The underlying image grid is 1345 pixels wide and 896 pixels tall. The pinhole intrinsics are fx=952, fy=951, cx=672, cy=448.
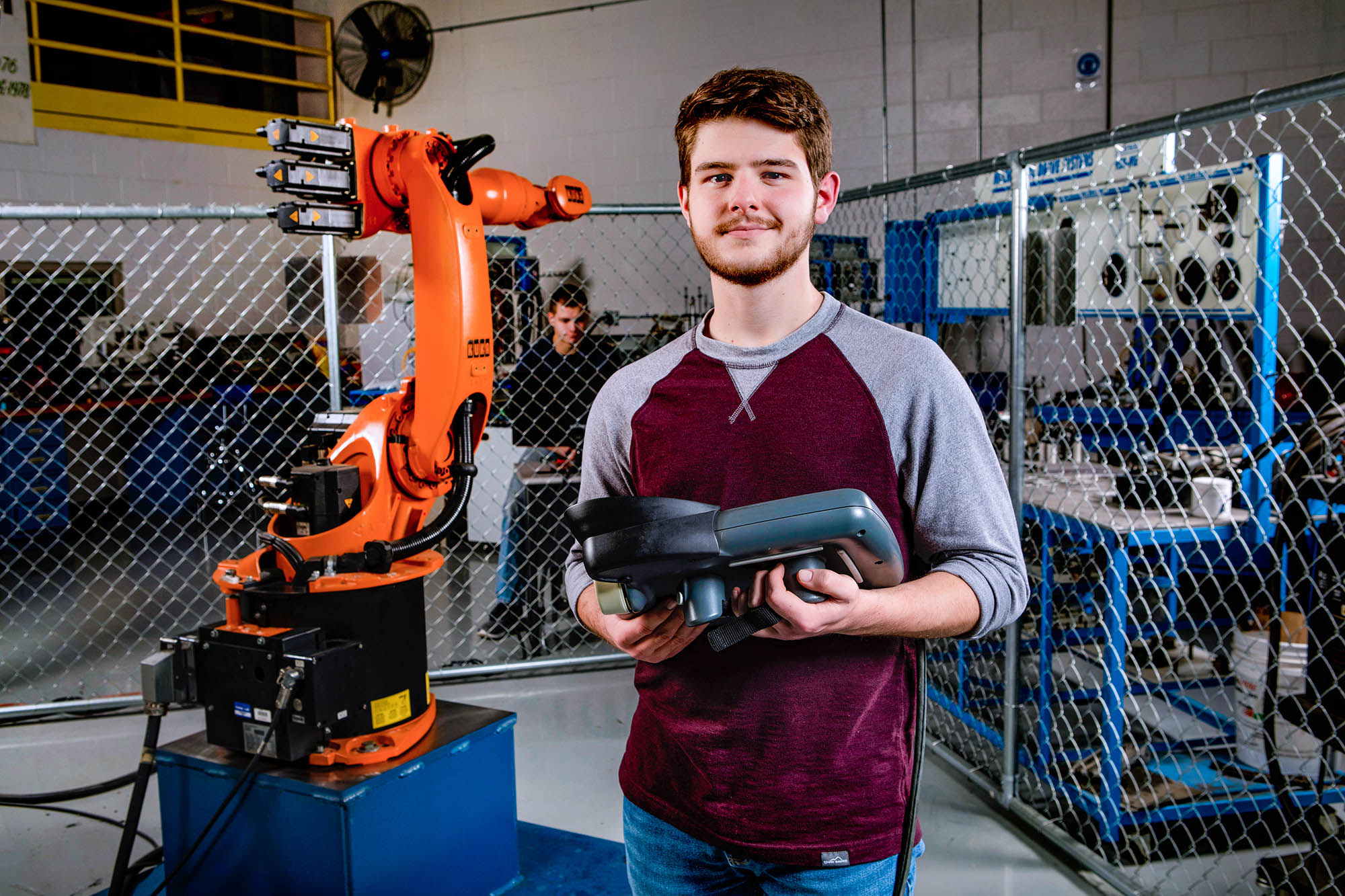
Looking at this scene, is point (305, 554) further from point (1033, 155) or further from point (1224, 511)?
point (1224, 511)

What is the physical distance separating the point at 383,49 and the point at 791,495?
818 cm

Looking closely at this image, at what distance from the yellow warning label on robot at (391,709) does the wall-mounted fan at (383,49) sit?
731 cm

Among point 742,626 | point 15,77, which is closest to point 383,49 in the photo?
point 15,77

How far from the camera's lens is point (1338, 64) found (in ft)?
19.5

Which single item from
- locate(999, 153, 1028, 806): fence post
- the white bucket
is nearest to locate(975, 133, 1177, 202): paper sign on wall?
locate(999, 153, 1028, 806): fence post

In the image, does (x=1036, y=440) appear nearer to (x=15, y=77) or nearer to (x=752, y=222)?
(x=752, y=222)

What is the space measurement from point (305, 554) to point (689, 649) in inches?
51.9

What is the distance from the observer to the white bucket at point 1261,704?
8.04 ft

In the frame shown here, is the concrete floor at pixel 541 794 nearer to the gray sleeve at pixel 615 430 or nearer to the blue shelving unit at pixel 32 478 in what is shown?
the gray sleeve at pixel 615 430

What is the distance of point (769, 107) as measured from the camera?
108cm

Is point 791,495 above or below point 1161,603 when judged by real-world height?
above

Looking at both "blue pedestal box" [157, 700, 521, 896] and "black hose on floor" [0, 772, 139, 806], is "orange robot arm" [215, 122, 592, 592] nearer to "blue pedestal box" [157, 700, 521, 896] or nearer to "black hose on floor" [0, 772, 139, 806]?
"blue pedestal box" [157, 700, 521, 896]

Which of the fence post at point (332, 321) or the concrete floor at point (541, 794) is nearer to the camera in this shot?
the concrete floor at point (541, 794)

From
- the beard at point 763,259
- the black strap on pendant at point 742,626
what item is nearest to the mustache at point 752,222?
the beard at point 763,259
